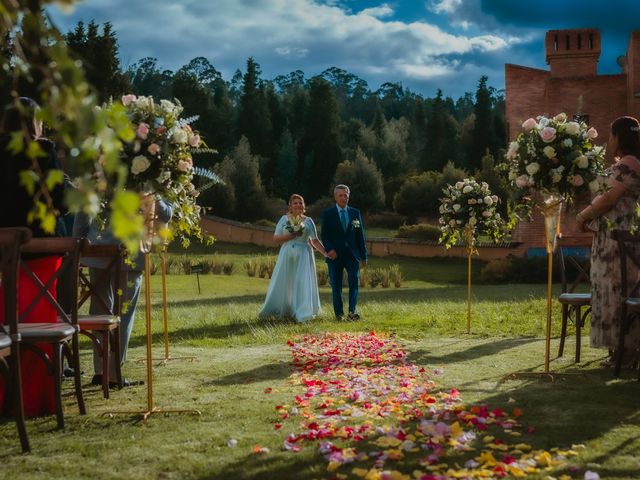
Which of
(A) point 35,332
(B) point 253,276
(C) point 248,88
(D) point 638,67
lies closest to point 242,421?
(A) point 35,332

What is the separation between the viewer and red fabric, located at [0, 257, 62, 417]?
5.38 meters

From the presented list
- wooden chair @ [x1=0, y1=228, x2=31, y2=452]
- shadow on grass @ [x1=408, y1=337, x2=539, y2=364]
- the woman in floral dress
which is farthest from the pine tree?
wooden chair @ [x1=0, y1=228, x2=31, y2=452]

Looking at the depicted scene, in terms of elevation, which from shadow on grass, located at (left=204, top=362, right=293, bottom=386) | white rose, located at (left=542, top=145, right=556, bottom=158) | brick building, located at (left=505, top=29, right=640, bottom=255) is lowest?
shadow on grass, located at (left=204, top=362, right=293, bottom=386)

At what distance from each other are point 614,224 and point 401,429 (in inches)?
140

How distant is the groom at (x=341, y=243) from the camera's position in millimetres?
12398

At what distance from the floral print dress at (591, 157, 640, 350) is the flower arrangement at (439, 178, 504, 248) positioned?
3.48m

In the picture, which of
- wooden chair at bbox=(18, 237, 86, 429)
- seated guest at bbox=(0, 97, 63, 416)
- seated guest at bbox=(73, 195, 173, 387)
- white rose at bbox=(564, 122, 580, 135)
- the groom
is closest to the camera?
wooden chair at bbox=(18, 237, 86, 429)

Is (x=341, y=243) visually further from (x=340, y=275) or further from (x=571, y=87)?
(x=571, y=87)

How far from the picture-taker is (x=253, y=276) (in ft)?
82.2

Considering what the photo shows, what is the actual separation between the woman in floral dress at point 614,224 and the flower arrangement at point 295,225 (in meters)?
6.03

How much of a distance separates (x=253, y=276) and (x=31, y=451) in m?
20.7

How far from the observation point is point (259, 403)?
223 inches

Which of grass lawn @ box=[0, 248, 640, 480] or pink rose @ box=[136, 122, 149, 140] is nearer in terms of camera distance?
grass lawn @ box=[0, 248, 640, 480]

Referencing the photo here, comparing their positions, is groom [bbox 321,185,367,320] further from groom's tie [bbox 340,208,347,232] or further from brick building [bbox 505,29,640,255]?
brick building [bbox 505,29,640,255]
